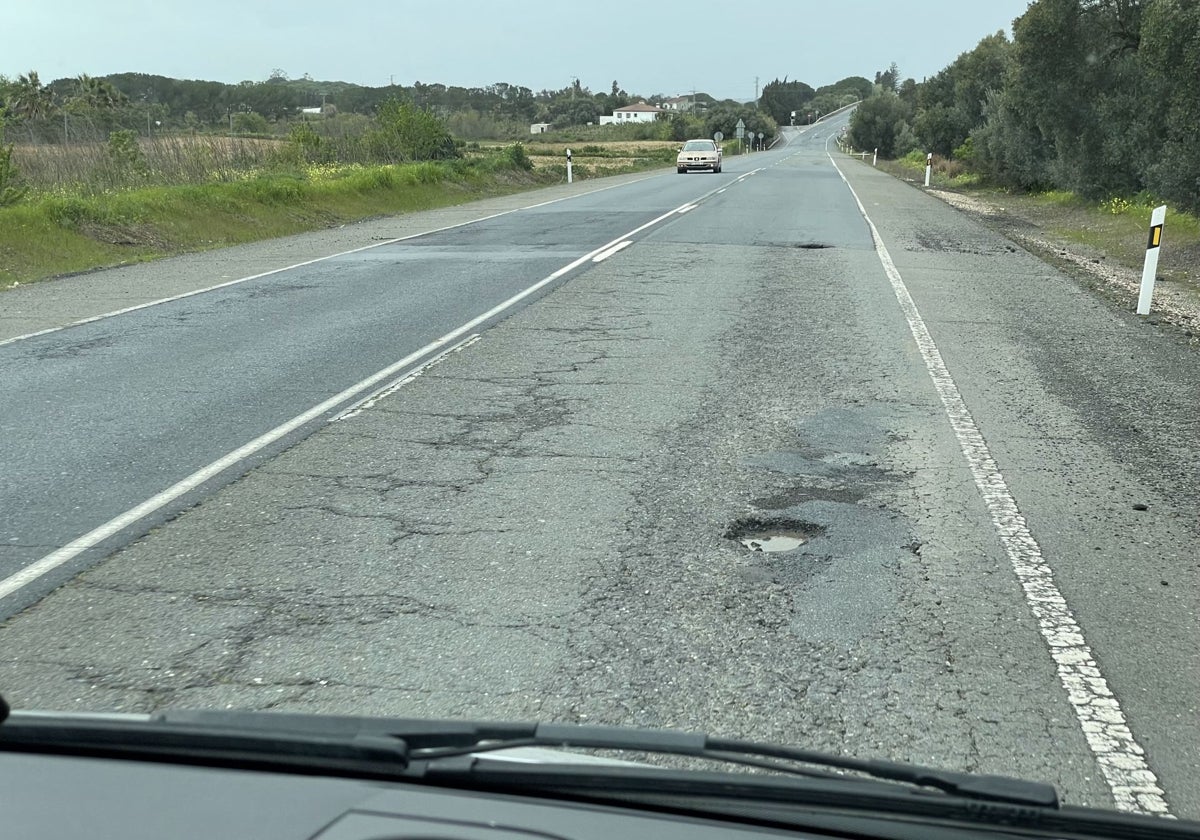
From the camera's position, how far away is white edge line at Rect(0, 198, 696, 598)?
4812 millimetres

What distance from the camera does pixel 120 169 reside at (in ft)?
74.3

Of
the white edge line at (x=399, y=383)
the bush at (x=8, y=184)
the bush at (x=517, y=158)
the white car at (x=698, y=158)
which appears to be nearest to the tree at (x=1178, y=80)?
the white edge line at (x=399, y=383)

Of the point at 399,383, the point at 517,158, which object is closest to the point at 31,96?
Result: the point at 517,158

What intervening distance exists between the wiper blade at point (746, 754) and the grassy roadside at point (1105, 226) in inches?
552

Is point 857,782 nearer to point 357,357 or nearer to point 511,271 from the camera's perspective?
point 357,357

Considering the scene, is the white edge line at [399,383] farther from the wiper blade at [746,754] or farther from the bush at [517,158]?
the bush at [517,158]

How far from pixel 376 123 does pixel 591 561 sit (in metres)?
35.4

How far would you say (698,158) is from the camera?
48375 millimetres

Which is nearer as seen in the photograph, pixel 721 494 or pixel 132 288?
pixel 721 494

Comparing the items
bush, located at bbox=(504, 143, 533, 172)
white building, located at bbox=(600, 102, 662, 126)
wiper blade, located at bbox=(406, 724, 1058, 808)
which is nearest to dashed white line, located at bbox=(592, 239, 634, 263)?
wiper blade, located at bbox=(406, 724, 1058, 808)

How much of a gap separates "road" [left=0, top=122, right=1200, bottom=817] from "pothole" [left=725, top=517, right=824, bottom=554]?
25 millimetres

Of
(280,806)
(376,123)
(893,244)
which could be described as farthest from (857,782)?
(376,123)

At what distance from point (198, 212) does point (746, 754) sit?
2116 centimetres

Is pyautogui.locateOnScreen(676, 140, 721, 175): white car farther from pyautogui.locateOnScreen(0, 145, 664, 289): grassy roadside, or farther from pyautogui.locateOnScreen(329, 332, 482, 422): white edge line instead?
pyautogui.locateOnScreen(329, 332, 482, 422): white edge line
